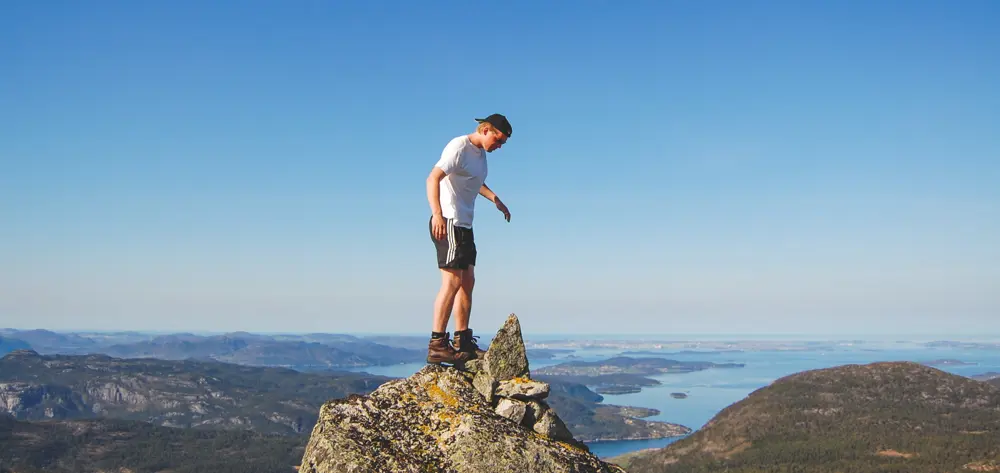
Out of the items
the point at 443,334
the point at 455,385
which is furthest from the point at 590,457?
the point at 443,334

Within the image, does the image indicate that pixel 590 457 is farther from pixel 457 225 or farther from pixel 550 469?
pixel 457 225

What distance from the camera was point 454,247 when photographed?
11.7 metres

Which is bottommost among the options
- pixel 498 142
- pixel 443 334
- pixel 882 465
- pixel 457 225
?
pixel 882 465

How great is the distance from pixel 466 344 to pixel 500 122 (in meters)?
3.68

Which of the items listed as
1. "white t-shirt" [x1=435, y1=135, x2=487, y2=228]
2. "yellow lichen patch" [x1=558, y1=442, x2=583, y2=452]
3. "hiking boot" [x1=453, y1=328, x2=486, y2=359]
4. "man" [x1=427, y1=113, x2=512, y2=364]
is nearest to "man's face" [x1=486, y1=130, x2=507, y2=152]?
"man" [x1=427, y1=113, x2=512, y2=364]

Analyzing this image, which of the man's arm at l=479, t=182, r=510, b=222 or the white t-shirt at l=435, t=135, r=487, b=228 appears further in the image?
the man's arm at l=479, t=182, r=510, b=222

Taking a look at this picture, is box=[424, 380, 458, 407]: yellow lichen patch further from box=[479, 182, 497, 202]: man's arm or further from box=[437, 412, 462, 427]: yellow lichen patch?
box=[479, 182, 497, 202]: man's arm

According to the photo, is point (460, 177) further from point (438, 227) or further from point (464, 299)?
point (464, 299)

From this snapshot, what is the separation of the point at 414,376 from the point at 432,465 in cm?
202

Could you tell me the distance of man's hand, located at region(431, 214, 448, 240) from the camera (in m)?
11.3

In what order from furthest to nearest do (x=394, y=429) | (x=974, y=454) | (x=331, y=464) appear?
1. (x=974, y=454)
2. (x=394, y=429)
3. (x=331, y=464)

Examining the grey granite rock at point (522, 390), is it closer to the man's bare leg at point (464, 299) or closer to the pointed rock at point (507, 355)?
the pointed rock at point (507, 355)

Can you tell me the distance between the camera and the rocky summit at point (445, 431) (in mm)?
9453

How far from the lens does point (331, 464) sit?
933 cm
